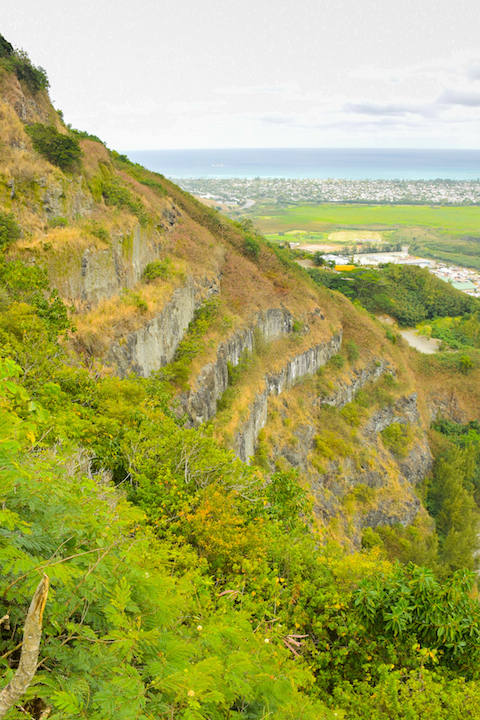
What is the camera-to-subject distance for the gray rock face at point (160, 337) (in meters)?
20.3

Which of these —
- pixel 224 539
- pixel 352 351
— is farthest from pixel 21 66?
pixel 352 351

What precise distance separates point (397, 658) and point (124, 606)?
768 centimetres

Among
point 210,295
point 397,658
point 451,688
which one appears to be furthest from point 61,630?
point 210,295

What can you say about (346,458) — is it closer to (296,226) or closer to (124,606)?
(124,606)

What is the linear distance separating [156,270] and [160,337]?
187 inches

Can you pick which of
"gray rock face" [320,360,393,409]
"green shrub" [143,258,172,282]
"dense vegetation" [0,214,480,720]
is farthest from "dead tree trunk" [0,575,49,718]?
"gray rock face" [320,360,393,409]

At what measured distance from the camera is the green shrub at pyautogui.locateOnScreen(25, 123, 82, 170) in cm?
2055

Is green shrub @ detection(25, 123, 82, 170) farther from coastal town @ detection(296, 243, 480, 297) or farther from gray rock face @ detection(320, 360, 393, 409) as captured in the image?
coastal town @ detection(296, 243, 480, 297)

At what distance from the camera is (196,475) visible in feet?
40.7

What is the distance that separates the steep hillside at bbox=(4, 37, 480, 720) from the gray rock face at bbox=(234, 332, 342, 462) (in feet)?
0.84

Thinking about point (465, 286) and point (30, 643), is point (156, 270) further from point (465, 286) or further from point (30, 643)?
point (465, 286)

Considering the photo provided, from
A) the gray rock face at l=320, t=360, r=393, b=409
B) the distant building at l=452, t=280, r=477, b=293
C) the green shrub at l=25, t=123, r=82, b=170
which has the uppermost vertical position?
the green shrub at l=25, t=123, r=82, b=170

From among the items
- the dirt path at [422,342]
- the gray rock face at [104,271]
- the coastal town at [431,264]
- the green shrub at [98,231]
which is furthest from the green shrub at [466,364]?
the green shrub at [98,231]

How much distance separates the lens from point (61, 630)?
13.2ft
